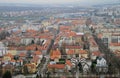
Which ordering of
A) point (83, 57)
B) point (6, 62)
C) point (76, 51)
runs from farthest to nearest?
point (76, 51), point (83, 57), point (6, 62)

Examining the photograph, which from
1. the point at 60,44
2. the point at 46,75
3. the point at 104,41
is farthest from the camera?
the point at 104,41

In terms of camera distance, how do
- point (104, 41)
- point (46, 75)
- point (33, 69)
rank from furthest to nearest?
point (104, 41)
point (33, 69)
point (46, 75)

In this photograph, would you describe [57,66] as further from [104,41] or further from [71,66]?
[104,41]

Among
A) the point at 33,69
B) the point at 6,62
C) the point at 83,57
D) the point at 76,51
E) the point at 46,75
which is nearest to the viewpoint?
the point at 46,75

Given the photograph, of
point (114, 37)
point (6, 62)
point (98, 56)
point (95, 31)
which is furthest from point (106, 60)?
point (95, 31)

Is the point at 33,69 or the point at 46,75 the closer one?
the point at 46,75

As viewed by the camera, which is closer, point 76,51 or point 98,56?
point 98,56

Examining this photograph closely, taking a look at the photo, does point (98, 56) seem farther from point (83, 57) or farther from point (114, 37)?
point (114, 37)

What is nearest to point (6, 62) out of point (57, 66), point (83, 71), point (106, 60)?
point (57, 66)
